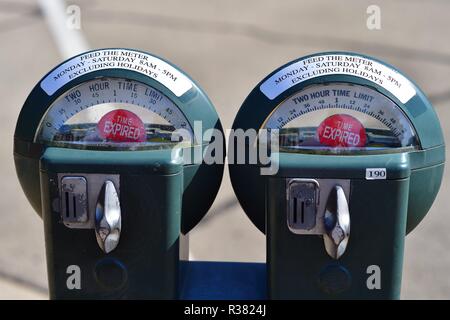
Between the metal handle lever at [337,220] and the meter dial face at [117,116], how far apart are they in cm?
47

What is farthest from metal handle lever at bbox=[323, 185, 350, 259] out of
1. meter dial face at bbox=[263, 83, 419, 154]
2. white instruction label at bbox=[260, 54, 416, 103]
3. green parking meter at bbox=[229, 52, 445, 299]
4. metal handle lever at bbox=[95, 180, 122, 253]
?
metal handle lever at bbox=[95, 180, 122, 253]

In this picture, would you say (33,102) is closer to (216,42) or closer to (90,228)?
(90,228)

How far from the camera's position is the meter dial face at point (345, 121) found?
80.1 inches

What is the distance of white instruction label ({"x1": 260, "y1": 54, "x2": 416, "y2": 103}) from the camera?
81.6 inches

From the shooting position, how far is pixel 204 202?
223 cm

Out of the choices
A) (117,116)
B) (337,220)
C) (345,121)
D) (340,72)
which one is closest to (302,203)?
(337,220)

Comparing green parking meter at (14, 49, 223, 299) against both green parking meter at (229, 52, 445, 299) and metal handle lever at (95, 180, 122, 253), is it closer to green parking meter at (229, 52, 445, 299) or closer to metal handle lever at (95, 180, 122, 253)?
metal handle lever at (95, 180, 122, 253)

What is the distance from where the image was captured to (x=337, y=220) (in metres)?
1.84

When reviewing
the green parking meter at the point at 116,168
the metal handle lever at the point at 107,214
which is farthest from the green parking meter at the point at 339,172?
the metal handle lever at the point at 107,214

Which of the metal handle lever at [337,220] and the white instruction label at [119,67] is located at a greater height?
the white instruction label at [119,67]

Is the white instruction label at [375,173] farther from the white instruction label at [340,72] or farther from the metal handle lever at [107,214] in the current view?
the metal handle lever at [107,214]

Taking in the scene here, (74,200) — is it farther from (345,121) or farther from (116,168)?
(345,121)

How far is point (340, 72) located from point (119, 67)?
636 mm

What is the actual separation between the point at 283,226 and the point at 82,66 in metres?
0.76
